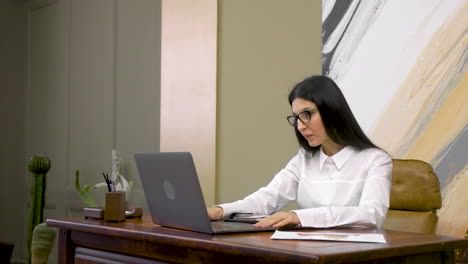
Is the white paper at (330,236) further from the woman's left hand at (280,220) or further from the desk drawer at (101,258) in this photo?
the desk drawer at (101,258)

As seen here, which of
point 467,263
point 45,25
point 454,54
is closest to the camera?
point 467,263

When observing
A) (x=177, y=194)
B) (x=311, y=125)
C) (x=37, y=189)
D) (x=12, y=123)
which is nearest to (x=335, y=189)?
(x=311, y=125)

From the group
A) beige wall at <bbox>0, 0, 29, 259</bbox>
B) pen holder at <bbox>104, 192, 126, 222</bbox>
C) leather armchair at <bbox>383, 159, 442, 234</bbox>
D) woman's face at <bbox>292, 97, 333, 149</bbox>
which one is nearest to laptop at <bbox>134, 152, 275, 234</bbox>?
pen holder at <bbox>104, 192, 126, 222</bbox>

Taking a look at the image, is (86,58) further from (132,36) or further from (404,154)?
(404,154)

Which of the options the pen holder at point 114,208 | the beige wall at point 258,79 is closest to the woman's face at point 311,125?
the pen holder at point 114,208

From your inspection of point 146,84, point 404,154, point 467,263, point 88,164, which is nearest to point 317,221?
point 467,263

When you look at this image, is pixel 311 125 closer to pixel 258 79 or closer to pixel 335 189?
pixel 335 189

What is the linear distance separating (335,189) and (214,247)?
2.82 feet

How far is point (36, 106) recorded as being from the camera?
601 centimetres

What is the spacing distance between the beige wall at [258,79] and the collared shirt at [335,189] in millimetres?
1065

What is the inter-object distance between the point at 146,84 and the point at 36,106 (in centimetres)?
182

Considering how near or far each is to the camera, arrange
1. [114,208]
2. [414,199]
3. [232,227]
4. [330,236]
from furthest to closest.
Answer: [414,199] → [114,208] → [232,227] → [330,236]

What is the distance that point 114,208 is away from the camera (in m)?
2.22

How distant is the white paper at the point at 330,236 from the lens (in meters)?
1.61
